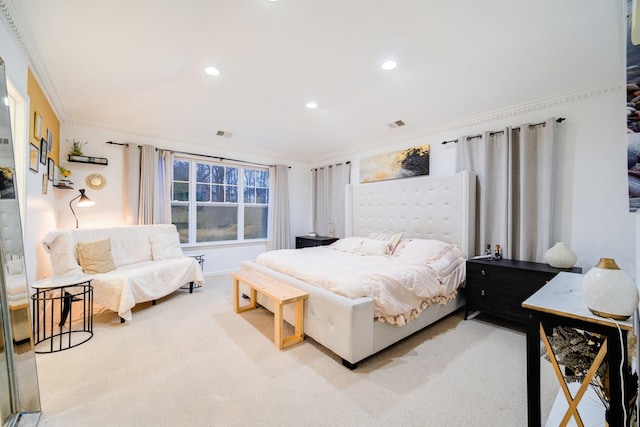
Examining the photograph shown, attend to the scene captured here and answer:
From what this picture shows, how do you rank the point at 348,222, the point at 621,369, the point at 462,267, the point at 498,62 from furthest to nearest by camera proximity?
the point at 348,222 → the point at 462,267 → the point at 498,62 → the point at 621,369

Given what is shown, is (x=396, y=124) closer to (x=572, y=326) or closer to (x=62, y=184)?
(x=572, y=326)

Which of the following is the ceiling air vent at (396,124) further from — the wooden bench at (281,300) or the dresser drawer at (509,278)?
the wooden bench at (281,300)

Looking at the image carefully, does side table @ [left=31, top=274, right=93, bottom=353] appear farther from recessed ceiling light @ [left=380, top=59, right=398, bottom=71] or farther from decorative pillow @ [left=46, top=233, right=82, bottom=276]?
recessed ceiling light @ [left=380, top=59, right=398, bottom=71]

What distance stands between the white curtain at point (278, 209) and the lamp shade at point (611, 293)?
4926 millimetres

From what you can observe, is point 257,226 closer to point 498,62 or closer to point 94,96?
point 94,96

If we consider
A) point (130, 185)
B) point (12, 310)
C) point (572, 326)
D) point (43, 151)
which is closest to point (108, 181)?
point (130, 185)

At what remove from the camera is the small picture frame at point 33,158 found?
232 centimetres

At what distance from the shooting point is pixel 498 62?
2422 millimetres

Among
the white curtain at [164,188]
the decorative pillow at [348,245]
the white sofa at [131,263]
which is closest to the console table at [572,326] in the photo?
the decorative pillow at [348,245]

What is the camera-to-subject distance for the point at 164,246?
3.83m

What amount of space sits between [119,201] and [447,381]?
15.7 ft

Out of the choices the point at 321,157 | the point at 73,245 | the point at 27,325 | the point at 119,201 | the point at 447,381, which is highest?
the point at 321,157

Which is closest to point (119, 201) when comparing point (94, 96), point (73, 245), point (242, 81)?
point (73, 245)

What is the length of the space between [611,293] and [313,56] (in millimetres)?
2588
